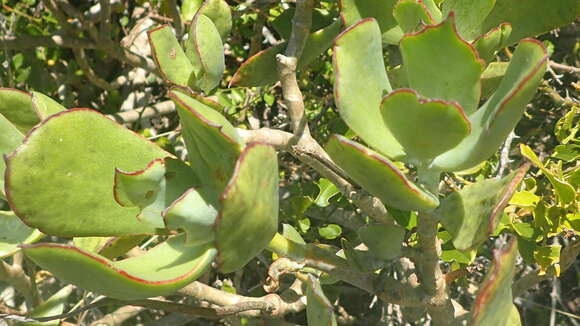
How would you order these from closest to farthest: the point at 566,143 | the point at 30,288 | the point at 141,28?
the point at 566,143 → the point at 30,288 → the point at 141,28

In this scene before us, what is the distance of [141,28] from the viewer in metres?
2.15

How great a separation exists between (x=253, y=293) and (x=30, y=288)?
51 centimetres

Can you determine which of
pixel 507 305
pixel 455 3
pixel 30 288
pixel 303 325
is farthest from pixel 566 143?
pixel 30 288

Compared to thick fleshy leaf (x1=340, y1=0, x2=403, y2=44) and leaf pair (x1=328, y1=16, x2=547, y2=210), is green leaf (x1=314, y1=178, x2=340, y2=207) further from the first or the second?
leaf pair (x1=328, y1=16, x2=547, y2=210)

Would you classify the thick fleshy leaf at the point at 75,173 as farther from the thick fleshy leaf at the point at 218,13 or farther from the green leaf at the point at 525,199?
the green leaf at the point at 525,199

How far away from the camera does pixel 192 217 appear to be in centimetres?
67

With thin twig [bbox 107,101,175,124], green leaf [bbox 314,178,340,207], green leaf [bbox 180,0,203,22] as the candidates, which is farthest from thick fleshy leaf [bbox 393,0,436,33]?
thin twig [bbox 107,101,175,124]

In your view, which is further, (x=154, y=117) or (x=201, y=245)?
(x=154, y=117)

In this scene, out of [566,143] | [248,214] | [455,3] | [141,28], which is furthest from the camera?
[141,28]

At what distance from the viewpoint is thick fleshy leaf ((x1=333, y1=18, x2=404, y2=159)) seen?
0.69 m

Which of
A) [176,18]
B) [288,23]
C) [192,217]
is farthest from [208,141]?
[176,18]

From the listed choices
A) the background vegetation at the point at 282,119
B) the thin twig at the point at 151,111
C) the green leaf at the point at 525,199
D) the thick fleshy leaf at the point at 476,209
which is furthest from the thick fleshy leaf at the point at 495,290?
the thin twig at the point at 151,111

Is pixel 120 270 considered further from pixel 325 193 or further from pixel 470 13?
pixel 325 193

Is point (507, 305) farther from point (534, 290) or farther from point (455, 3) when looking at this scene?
point (534, 290)
